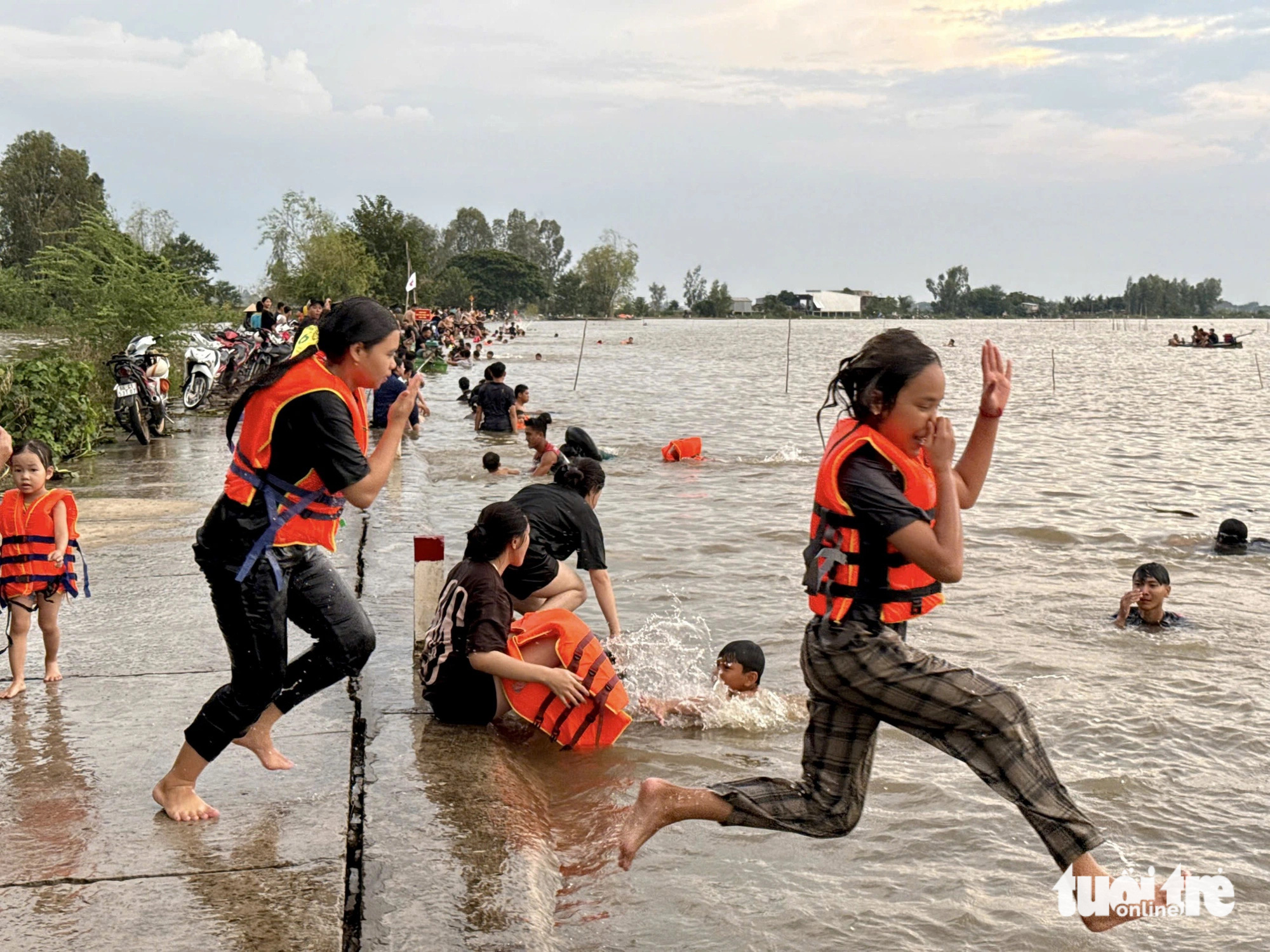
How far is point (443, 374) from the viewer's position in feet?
123

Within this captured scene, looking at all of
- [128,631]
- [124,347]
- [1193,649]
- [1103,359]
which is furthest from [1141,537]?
[1103,359]

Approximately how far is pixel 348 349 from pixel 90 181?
84047 mm

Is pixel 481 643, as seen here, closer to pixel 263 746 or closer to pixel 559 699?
pixel 559 699

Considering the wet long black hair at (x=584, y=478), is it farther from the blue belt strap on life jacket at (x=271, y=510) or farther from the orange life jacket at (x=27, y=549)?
the blue belt strap on life jacket at (x=271, y=510)

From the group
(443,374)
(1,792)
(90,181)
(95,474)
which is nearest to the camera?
(1,792)

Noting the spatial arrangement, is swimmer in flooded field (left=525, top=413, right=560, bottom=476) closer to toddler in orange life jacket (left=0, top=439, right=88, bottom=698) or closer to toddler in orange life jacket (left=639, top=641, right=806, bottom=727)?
toddler in orange life jacket (left=639, top=641, right=806, bottom=727)

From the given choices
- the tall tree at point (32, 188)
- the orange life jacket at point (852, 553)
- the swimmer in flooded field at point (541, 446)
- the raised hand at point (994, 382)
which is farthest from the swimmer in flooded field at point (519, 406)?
the tall tree at point (32, 188)

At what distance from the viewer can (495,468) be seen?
50.5ft

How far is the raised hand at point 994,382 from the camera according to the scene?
3.91 meters

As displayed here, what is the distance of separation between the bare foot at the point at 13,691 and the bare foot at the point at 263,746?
1586mm

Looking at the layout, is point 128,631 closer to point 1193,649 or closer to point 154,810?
point 154,810

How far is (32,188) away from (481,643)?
81236 mm

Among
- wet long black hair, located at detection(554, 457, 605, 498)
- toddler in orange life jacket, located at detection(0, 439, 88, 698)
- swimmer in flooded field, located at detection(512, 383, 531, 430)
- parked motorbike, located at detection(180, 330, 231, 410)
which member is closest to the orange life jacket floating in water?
swimmer in flooded field, located at detection(512, 383, 531, 430)

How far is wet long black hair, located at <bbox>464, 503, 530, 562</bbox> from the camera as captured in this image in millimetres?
5773
